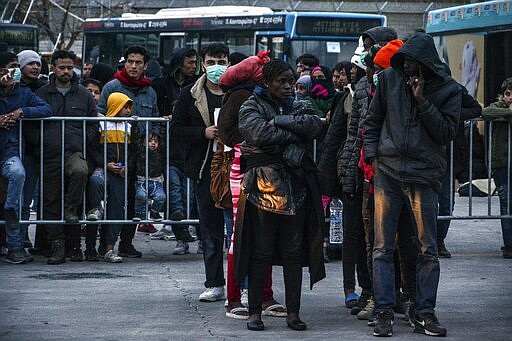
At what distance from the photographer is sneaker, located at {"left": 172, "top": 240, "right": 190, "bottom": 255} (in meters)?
12.5

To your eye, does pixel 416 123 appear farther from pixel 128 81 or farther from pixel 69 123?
pixel 128 81

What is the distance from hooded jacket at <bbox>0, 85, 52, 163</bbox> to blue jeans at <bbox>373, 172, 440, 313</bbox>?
14.2ft

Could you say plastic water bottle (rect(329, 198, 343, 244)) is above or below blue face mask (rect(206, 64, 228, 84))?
below

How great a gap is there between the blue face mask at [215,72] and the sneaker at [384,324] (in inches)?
102

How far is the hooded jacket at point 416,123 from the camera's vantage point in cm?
793

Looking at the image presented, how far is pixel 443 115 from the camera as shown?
802 centimetres

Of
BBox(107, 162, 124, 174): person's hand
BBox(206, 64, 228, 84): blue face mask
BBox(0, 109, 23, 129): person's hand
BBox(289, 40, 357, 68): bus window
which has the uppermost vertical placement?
BBox(289, 40, 357, 68): bus window

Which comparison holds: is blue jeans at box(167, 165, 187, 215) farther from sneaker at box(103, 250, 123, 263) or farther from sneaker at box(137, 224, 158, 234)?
sneaker at box(137, 224, 158, 234)

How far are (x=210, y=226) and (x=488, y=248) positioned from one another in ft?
14.8

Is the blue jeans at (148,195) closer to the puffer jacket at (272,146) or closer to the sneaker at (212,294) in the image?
the sneaker at (212,294)

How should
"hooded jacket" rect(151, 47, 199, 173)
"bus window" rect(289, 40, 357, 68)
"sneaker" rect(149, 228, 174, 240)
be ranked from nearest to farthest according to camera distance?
"hooded jacket" rect(151, 47, 199, 173) < "sneaker" rect(149, 228, 174, 240) < "bus window" rect(289, 40, 357, 68)

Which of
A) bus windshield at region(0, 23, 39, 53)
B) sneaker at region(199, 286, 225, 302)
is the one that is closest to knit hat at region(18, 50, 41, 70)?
sneaker at region(199, 286, 225, 302)

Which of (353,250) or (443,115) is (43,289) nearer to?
(353,250)

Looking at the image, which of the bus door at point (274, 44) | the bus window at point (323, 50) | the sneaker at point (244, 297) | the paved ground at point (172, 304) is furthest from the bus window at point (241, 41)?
the sneaker at point (244, 297)
